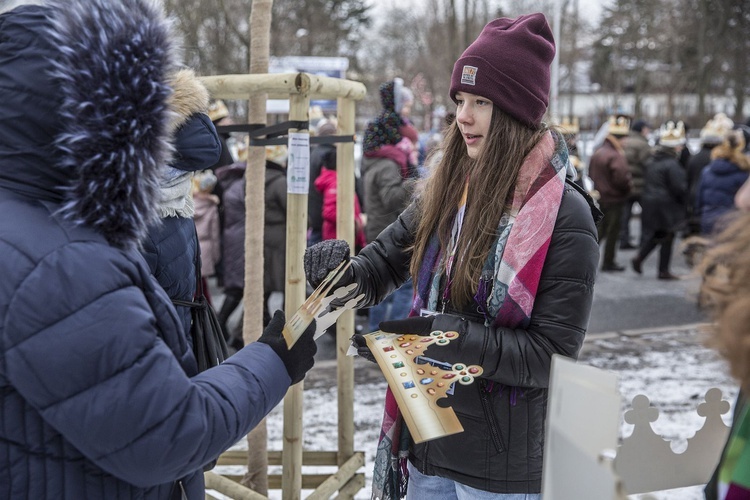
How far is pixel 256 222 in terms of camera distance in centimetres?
286

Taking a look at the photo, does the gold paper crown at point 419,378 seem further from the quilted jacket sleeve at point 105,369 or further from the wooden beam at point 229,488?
the wooden beam at point 229,488

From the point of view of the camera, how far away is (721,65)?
91.3 feet

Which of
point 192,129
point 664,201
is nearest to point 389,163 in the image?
point 192,129

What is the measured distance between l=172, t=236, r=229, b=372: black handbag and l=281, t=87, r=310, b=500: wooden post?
0.27 meters

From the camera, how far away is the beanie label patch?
1929 mm

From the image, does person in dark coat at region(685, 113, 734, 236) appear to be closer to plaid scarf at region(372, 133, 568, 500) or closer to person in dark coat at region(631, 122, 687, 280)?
person in dark coat at region(631, 122, 687, 280)

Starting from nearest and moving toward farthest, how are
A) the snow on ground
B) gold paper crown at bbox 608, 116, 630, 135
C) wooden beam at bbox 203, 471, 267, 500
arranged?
wooden beam at bbox 203, 471, 267, 500 < the snow on ground < gold paper crown at bbox 608, 116, 630, 135

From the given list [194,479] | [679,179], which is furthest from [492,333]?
[679,179]

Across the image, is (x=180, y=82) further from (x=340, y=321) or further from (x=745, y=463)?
(x=745, y=463)

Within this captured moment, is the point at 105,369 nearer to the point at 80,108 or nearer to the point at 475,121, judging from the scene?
the point at 80,108

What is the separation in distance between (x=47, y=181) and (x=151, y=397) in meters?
0.40

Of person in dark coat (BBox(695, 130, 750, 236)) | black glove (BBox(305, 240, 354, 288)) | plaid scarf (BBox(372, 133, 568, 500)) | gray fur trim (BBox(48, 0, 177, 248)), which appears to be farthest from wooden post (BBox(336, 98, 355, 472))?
person in dark coat (BBox(695, 130, 750, 236))

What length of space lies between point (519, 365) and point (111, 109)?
1.07 m

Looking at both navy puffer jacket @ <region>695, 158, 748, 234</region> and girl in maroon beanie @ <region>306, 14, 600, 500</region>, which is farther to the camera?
navy puffer jacket @ <region>695, 158, 748, 234</region>
